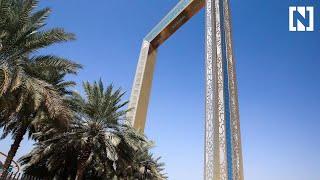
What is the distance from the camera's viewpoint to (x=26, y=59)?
32.9 ft

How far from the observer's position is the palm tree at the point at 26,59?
30.5 feet

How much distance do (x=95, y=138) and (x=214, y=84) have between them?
19.7 feet

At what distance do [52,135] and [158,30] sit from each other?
33.2 ft

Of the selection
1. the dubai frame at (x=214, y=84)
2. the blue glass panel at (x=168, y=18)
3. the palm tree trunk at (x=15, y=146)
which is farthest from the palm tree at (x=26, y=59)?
the blue glass panel at (x=168, y=18)

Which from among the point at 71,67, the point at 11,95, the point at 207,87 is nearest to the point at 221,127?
the point at 207,87

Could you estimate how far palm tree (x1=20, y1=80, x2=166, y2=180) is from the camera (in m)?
13.9

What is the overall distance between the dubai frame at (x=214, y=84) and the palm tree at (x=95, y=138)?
5.98 feet

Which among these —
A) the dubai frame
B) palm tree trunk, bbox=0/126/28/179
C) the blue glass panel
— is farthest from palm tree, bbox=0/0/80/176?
the blue glass panel

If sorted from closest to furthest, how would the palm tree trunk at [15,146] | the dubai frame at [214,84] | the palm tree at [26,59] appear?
the palm tree at [26,59] → the palm tree trunk at [15,146] → the dubai frame at [214,84]

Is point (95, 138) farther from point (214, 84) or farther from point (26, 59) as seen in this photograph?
point (214, 84)

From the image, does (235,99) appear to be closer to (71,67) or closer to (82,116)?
(82,116)

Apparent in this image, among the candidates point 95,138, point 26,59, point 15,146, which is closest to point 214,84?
point 95,138

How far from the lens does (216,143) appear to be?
13.5 m

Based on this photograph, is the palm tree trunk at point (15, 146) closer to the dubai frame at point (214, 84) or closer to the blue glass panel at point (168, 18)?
the dubai frame at point (214, 84)
